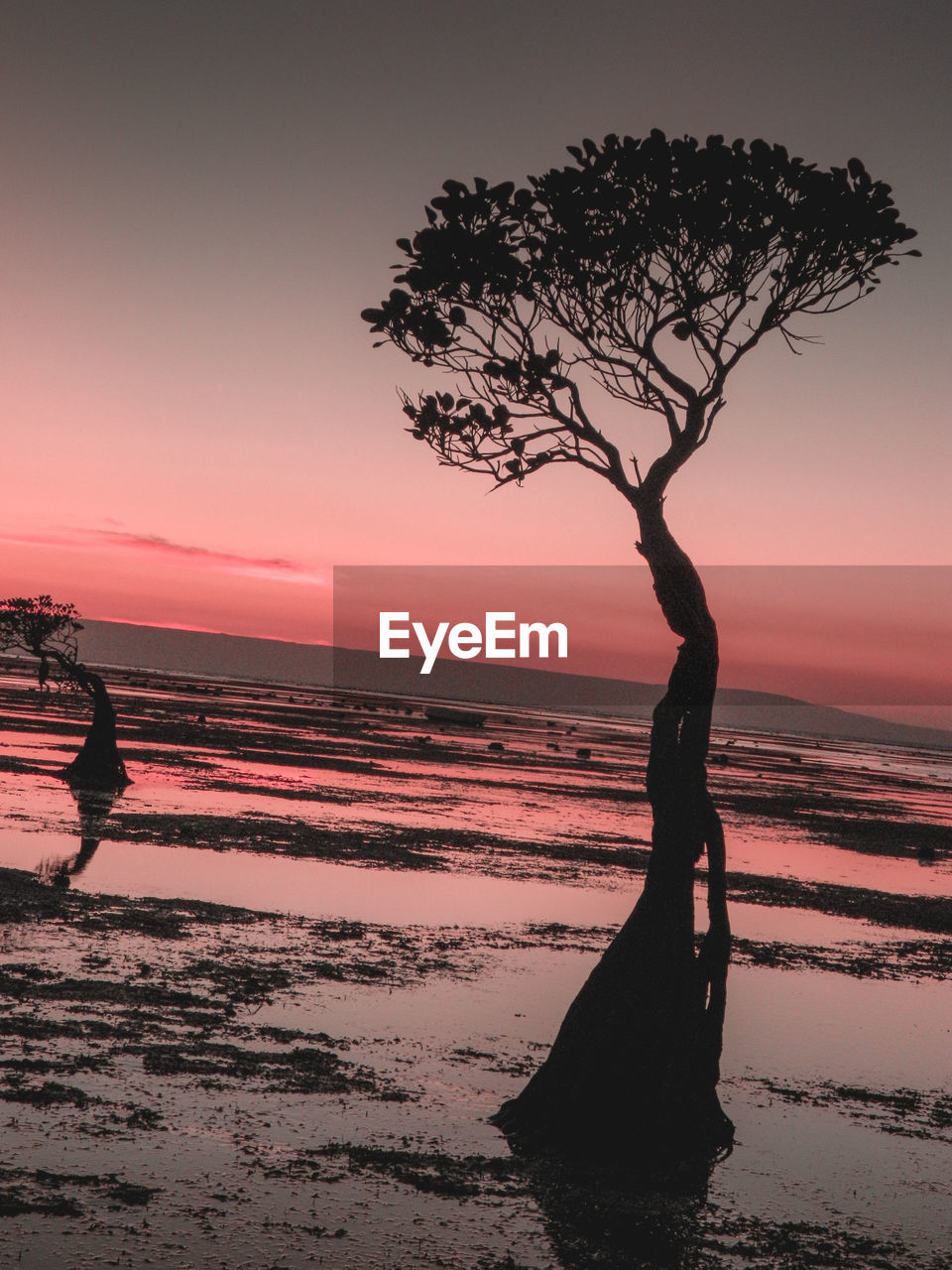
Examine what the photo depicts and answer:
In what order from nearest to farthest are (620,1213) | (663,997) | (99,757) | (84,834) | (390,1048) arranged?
1. (620,1213)
2. (663,997)
3. (390,1048)
4. (84,834)
5. (99,757)

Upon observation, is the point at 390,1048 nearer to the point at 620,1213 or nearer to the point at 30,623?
the point at 620,1213

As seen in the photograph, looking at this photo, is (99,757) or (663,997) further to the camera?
(99,757)

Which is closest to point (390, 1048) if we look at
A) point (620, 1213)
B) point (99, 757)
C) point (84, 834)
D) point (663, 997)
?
point (663, 997)

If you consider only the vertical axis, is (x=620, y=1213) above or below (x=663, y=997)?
below

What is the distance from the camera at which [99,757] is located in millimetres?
34688

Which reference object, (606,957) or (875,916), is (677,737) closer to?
(606,957)

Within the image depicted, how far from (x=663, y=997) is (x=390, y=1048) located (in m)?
3.48

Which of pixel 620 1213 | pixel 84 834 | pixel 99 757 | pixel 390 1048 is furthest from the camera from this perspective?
pixel 99 757

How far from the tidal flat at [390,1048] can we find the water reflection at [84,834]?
0.48ft

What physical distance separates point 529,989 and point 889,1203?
272 inches

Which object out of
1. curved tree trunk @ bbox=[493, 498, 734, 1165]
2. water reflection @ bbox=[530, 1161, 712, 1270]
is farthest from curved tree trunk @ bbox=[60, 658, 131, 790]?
water reflection @ bbox=[530, 1161, 712, 1270]

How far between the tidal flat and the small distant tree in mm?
2157

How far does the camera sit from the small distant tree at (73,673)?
112 feet

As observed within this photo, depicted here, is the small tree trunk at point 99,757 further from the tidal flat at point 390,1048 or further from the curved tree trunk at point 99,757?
the tidal flat at point 390,1048
